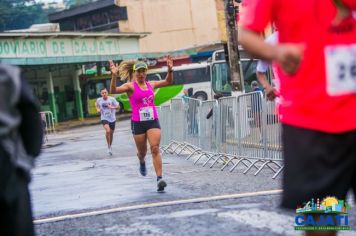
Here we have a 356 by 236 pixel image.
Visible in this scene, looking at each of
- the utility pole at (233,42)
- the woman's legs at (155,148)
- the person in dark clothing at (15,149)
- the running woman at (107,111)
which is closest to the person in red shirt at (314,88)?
the person in dark clothing at (15,149)

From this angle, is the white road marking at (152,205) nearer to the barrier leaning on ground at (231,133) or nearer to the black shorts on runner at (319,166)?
the barrier leaning on ground at (231,133)

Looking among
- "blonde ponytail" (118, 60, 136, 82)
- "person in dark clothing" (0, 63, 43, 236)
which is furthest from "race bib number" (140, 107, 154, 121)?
"person in dark clothing" (0, 63, 43, 236)

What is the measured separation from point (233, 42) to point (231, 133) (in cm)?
591

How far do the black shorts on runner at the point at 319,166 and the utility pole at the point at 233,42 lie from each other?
575 inches

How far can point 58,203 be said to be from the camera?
878 cm

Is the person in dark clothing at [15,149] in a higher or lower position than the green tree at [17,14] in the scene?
lower

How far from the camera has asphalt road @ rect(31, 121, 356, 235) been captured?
20.3ft

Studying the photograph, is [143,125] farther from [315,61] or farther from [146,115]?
[315,61]

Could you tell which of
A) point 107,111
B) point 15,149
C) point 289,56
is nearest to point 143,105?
point 15,149

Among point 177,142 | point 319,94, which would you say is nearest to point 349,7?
point 319,94

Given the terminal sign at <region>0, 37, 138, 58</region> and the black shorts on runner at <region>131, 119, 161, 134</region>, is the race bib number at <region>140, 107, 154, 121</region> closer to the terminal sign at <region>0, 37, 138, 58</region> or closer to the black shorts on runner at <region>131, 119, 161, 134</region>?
the black shorts on runner at <region>131, 119, 161, 134</region>

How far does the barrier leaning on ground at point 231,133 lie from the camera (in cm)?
1076

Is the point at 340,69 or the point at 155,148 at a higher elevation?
the point at 340,69

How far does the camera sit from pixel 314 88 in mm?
3057
